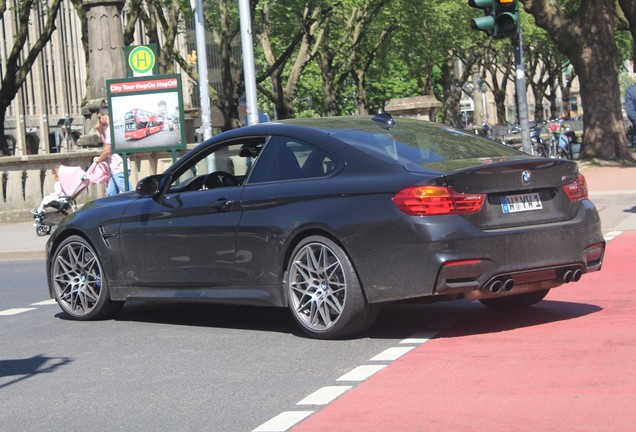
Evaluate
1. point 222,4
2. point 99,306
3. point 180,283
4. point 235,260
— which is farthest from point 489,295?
point 222,4

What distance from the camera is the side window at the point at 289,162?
9.21m

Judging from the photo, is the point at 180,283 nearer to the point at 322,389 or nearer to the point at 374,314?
the point at 374,314

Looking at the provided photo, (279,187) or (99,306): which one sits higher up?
(279,187)

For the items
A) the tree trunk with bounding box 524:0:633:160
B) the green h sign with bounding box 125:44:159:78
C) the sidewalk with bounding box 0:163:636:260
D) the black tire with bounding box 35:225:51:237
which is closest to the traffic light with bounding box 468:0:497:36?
A: the sidewalk with bounding box 0:163:636:260

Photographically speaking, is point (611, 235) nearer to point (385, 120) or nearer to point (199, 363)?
point (385, 120)

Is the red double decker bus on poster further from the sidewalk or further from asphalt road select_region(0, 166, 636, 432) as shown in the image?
asphalt road select_region(0, 166, 636, 432)

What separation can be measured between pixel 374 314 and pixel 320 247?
57 centimetres

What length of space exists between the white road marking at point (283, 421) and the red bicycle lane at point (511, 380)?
7 cm

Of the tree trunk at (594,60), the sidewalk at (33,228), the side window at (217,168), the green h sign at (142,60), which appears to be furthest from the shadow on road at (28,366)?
the tree trunk at (594,60)

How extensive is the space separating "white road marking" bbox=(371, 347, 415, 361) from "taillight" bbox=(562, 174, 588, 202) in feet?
5.18

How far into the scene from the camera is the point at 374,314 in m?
8.93

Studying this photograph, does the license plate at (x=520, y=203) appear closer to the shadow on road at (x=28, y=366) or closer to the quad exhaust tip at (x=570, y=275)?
the quad exhaust tip at (x=570, y=275)

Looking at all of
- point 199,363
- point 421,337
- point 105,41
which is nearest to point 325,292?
point 421,337

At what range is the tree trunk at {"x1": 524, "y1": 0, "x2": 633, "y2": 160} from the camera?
31.4 m
